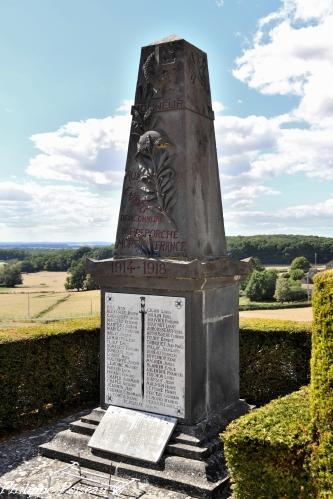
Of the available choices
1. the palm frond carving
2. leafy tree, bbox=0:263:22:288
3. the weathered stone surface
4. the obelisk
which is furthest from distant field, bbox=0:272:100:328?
the palm frond carving

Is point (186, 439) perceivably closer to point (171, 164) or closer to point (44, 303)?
point (171, 164)

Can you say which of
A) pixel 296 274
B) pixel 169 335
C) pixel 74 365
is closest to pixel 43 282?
pixel 296 274

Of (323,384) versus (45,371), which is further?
(45,371)

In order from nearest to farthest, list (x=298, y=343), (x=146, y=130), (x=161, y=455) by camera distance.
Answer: (x=161, y=455) → (x=146, y=130) → (x=298, y=343)

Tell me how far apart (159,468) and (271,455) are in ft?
7.60

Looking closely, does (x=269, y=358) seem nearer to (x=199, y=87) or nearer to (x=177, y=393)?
(x=177, y=393)

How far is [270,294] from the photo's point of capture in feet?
170

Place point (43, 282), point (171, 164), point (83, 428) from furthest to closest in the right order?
point (43, 282), point (83, 428), point (171, 164)

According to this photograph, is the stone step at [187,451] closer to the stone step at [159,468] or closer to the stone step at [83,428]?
the stone step at [159,468]

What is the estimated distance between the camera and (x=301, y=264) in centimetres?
6222

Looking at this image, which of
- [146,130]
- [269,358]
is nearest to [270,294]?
[269,358]

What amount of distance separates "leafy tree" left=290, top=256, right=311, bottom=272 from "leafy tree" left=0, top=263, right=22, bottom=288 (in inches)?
1269

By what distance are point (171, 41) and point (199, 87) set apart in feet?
2.52

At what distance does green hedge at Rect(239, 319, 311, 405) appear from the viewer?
31.4 feet
